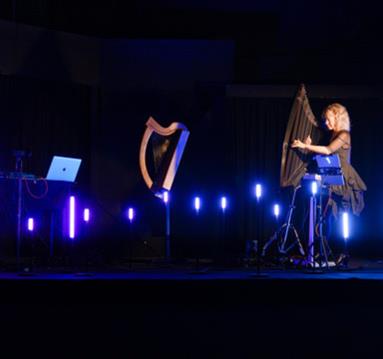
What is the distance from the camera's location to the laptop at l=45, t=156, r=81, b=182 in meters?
6.40

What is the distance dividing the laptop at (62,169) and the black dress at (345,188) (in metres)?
2.69

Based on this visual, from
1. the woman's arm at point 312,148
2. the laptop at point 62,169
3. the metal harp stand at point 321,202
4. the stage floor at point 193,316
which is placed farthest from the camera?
the laptop at point 62,169

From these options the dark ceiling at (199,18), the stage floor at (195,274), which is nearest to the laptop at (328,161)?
the stage floor at (195,274)

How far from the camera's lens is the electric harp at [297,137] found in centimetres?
649

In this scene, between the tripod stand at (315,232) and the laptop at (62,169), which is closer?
the tripod stand at (315,232)

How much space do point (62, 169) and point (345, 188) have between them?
2920mm

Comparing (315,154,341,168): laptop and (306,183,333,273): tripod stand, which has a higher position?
(315,154,341,168): laptop

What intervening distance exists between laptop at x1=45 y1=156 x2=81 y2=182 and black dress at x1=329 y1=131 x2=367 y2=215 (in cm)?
269

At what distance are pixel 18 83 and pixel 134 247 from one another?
2.73 meters

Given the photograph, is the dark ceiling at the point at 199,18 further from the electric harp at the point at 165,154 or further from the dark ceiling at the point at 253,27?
the electric harp at the point at 165,154

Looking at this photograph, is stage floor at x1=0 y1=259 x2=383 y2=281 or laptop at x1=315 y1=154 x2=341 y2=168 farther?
laptop at x1=315 y1=154 x2=341 y2=168

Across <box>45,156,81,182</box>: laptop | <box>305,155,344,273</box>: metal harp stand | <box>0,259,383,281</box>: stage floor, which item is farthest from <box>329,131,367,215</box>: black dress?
<box>45,156,81,182</box>: laptop

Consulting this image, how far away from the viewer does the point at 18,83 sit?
8.35 m

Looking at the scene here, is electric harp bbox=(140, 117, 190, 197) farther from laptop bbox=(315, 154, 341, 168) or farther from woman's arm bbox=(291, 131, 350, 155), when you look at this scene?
laptop bbox=(315, 154, 341, 168)
